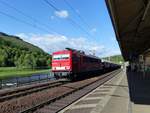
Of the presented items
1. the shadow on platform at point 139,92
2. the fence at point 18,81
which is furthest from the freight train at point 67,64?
the shadow on platform at point 139,92

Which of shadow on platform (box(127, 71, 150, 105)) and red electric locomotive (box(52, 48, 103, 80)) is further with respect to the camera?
red electric locomotive (box(52, 48, 103, 80))

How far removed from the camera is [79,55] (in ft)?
121

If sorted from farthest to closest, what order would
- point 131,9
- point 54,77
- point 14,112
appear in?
point 54,77 → point 131,9 → point 14,112

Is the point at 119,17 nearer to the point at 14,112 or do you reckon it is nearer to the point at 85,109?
the point at 85,109

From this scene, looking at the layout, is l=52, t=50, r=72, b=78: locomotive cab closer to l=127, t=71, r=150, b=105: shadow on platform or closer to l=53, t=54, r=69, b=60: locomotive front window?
l=53, t=54, r=69, b=60: locomotive front window

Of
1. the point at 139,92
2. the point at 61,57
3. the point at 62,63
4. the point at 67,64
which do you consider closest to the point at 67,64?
the point at 67,64

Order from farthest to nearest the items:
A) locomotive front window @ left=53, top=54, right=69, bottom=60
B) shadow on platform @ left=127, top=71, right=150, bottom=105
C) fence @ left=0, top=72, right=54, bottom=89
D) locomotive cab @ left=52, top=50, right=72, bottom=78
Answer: locomotive front window @ left=53, top=54, right=69, bottom=60 → locomotive cab @ left=52, top=50, right=72, bottom=78 → fence @ left=0, top=72, right=54, bottom=89 → shadow on platform @ left=127, top=71, right=150, bottom=105

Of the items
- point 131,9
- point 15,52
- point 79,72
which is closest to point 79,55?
point 79,72

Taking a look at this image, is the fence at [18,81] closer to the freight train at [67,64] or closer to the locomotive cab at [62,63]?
the locomotive cab at [62,63]

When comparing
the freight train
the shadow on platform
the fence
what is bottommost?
the shadow on platform

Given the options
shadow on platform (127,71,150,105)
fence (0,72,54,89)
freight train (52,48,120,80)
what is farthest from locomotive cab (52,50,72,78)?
shadow on platform (127,71,150,105)

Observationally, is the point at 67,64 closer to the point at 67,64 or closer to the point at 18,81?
the point at 67,64

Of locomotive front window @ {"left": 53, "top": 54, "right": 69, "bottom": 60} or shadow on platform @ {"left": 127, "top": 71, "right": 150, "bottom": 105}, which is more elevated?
locomotive front window @ {"left": 53, "top": 54, "right": 69, "bottom": 60}

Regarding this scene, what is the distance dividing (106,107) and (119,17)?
6.46 m
